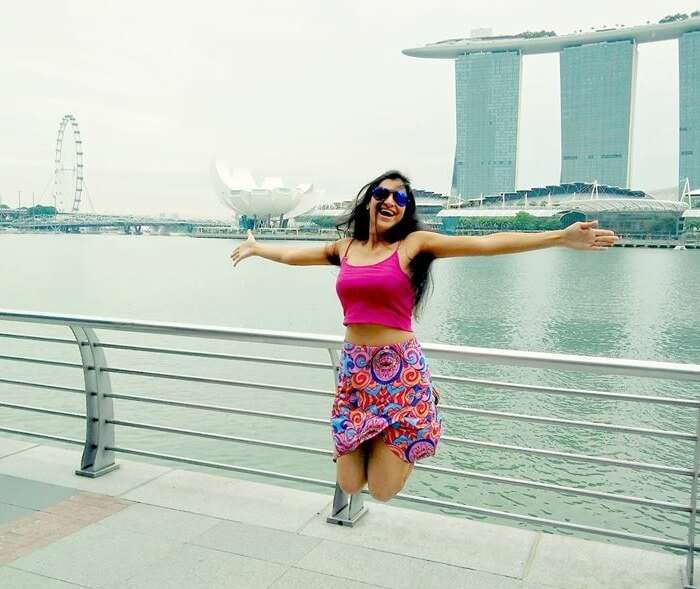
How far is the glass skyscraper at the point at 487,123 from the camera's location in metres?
129

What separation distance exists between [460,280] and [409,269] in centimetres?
3611

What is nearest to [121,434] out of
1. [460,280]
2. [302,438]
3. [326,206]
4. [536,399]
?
[302,438]

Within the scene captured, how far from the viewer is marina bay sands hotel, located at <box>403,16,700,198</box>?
121 meters

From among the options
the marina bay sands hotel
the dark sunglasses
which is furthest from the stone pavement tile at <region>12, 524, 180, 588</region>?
the marina bay sands hotel

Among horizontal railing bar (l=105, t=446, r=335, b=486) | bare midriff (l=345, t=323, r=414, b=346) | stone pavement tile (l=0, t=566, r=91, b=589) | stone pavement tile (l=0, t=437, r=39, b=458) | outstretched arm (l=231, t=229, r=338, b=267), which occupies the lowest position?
stone pavement tile (l=0, t=566, r=91, b=589)

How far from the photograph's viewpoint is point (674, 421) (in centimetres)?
1068

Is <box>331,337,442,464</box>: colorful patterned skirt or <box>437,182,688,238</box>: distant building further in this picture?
<box>437,182,688,238</box>: distant building

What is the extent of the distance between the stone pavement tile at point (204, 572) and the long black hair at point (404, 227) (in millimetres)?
1182

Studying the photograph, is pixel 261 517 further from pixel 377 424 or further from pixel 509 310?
pixel 509 310

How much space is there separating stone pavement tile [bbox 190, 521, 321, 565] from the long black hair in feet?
3.83

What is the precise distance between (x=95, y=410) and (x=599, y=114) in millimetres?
130110

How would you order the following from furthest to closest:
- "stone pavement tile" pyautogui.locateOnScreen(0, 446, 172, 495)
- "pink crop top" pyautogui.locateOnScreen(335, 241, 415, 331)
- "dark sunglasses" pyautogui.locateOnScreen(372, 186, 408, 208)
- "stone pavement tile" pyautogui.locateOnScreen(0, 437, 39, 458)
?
"stone pavement tile" pyautogui.locateOnScreen(0, 437, 39, 458), "stone pavement tile" pyautogui.locateOnScreen(0, 446, 172, 495), "dark sunglasses" pyautogui.locateOnScreen(372, 186, 408, 208), "pink crop top" pyautogui.locateOnScreen(335, 241, 415, 331)

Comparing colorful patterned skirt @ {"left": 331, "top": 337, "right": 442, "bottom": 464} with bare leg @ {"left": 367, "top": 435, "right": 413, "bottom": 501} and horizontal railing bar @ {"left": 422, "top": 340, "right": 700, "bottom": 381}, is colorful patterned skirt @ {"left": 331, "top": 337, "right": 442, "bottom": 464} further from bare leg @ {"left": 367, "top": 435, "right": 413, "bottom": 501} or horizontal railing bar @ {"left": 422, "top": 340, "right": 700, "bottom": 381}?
horizontal railing bar @ {"left": 422, "top": 340, "right": 700, "bottom": 381}

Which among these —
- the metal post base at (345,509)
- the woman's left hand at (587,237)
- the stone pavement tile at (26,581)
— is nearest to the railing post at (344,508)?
the metal post base at (345,509)
